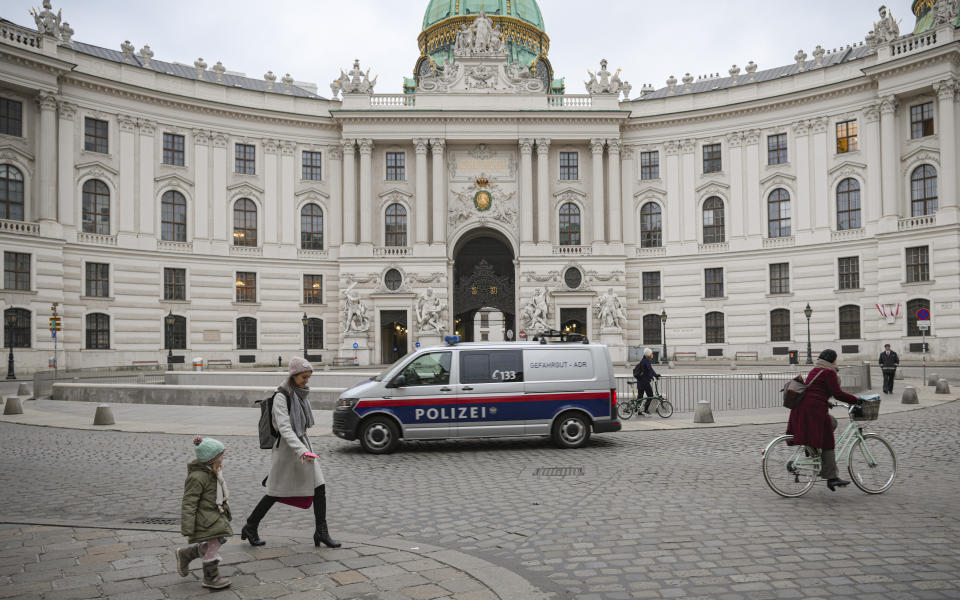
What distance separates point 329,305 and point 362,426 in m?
37.3

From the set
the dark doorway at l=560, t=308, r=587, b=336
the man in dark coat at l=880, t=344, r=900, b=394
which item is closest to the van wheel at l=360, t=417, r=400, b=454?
the man in dark coat at l=880, t=344, r=900, b=394

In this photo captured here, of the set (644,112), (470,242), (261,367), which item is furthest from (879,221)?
(261,367)

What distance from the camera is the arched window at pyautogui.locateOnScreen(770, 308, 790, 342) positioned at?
45406mm

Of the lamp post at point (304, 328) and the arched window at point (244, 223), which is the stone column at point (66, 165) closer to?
the arched window at point (244, 223)

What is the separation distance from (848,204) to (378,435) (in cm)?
4103

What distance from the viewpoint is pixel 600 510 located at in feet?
27.5

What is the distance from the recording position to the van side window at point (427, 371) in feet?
43.4

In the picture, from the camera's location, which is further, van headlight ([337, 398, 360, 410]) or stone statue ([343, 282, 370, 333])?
stone statue ([343, 282, 370, 333])

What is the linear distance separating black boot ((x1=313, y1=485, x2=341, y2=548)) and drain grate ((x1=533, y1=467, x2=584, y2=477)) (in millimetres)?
4607

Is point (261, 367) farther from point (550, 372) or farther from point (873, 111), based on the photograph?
point (873, 111)

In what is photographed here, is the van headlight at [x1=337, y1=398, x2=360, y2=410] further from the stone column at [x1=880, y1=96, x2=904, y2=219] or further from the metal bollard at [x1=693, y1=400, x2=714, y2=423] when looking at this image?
the stone column at [x1=880, y1=96, x2=904, y2=219]

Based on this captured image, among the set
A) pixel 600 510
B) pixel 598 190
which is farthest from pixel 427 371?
pixel 598 190

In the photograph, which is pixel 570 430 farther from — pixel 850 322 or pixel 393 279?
pixel 393 279

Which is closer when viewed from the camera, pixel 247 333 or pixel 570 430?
pixel 570 430
